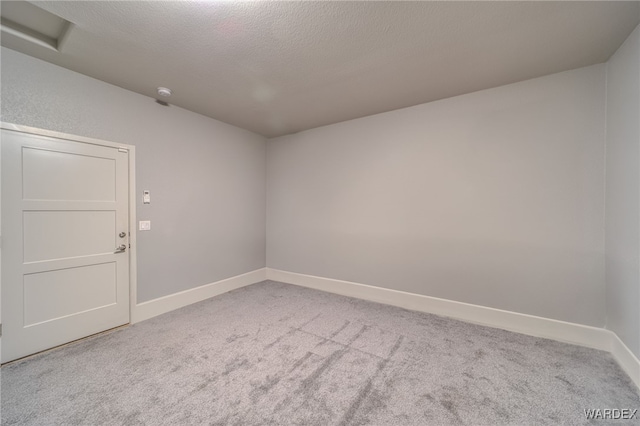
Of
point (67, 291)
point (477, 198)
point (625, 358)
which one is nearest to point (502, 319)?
point (625, 358)

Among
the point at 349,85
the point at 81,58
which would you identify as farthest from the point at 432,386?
the point at 81,58

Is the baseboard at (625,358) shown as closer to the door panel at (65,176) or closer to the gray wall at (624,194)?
the gray wall at (624,194)

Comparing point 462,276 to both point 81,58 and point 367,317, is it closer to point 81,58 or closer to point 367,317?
point 367,317

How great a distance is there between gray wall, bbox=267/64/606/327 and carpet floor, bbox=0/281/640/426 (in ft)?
2.12

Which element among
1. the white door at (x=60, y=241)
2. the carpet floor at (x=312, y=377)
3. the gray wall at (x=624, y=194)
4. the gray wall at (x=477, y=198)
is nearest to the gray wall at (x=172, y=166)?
the white door at (x=60, y=241)

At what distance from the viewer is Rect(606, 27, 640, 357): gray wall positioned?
184 cm

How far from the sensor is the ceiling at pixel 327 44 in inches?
65.7

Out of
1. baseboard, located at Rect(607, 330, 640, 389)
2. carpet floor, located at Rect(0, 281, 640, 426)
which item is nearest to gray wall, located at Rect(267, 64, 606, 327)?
baseboard, located at Rect(607, 330, 640, 389)

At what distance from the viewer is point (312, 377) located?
187 centimetres

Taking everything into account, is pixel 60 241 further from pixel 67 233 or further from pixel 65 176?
pixel 65 176

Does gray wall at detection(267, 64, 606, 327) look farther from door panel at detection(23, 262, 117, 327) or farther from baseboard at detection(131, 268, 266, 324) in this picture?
door panel at detection(23, 262, 117, 327)

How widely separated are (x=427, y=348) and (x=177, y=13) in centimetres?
349

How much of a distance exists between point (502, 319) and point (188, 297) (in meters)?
4.00

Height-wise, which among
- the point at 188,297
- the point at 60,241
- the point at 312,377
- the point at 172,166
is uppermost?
the point at 172,166
